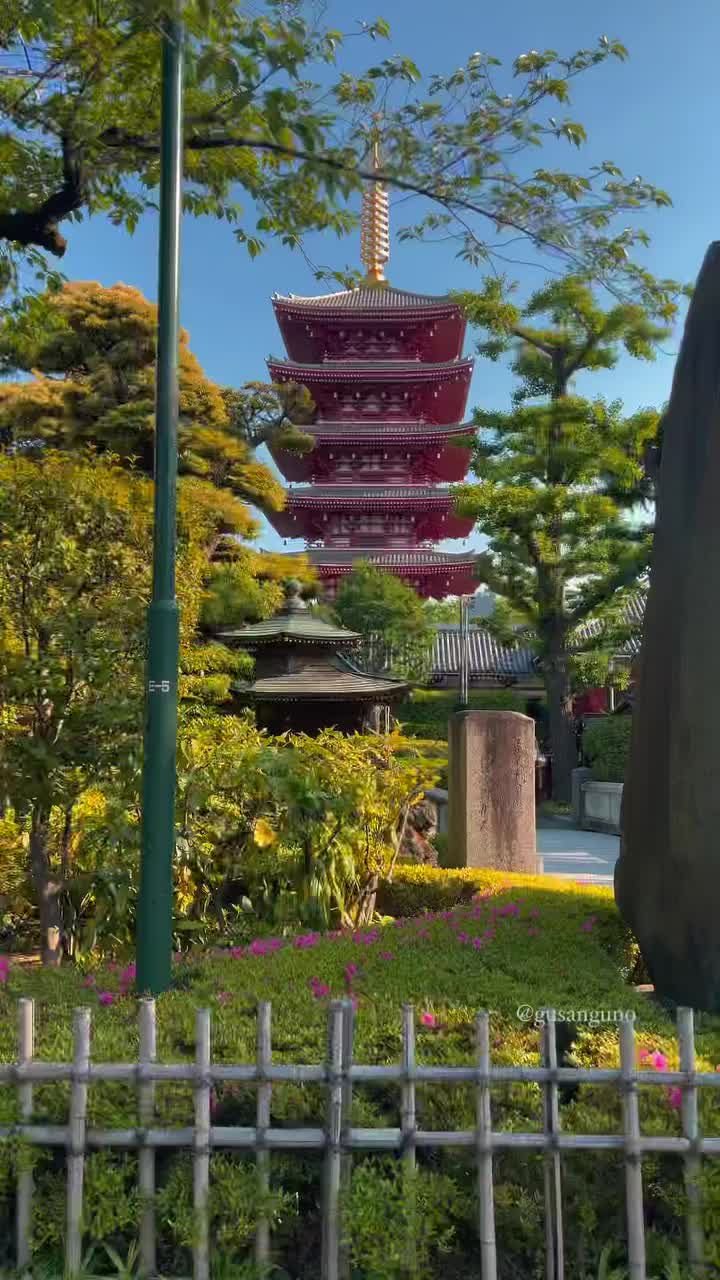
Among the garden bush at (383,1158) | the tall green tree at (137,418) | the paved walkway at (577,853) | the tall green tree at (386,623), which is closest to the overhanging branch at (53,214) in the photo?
the garden bush at (383,1158)

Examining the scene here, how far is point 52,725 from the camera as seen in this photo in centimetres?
434

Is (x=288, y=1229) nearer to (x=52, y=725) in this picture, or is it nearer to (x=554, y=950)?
(x=554, y=950)

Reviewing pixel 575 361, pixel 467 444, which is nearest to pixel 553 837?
pixel 467 444

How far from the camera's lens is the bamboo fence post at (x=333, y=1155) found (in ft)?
6.23

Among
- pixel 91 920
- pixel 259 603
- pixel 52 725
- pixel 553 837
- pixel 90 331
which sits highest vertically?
pixel 90 331

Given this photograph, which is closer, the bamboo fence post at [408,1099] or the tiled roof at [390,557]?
the bamboo fence post at [408,1099]

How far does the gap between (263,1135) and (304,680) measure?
31.2 feet

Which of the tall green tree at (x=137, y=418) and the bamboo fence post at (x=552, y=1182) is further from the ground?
the tall green tree at (x=137, y=418)

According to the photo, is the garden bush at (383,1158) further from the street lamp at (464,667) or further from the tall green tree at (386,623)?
the street lamp at (464,667)

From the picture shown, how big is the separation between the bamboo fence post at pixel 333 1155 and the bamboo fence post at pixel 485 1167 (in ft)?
1.09

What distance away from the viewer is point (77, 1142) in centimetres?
197

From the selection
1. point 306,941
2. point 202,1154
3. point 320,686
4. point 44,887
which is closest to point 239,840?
point 44,887

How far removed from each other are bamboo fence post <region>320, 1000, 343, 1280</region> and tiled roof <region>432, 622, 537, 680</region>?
71.5ft

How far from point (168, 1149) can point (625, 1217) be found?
1.14 m
